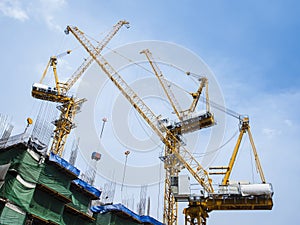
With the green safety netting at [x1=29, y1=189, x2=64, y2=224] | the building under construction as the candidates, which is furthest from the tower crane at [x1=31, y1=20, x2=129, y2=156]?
the green safety netting at [x1=29, y1=189, x2=64, y2=224]

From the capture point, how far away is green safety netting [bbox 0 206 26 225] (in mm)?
24203

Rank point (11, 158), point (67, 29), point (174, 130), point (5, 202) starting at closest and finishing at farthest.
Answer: point (5, 202) → point (11, 158) → point (174, 130) → point (67, 29)

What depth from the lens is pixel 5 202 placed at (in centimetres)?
2455

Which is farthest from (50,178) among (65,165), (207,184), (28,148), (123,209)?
(207,184)

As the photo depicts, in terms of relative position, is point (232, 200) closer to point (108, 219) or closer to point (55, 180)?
point (108, 219)

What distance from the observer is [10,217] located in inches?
973

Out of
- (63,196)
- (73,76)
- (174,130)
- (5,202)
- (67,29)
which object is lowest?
(5,202)

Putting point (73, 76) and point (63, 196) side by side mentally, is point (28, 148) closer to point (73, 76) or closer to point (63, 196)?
point (63, 196)

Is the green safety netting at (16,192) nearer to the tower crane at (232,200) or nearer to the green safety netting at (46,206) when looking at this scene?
the green safety netting at (46,206)

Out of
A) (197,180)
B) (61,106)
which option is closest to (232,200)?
(197,180)

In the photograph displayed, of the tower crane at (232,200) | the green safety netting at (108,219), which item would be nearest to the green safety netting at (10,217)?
the green safety netting at (108,219)

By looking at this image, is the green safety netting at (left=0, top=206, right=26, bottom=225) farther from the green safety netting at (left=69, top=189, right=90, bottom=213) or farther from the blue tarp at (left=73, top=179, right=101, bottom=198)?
the blue tarp at (left=73, top=179, right=101, bottom=198)

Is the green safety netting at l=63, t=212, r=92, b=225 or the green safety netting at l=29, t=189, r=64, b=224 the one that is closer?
the green safety netting at l=29, t=189, r=64, b=224

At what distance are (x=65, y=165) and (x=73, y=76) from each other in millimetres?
32832
